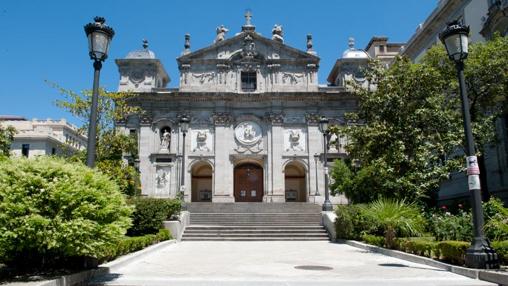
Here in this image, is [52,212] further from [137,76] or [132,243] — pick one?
[137,76]

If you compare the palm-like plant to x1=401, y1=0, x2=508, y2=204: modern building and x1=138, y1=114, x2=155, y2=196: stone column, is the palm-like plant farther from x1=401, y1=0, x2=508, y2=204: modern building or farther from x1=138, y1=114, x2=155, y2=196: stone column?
x1=138, y1=114, x2=155, y2=196: stone column

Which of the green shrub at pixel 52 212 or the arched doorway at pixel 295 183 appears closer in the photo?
the green shrub at pixel 52 212

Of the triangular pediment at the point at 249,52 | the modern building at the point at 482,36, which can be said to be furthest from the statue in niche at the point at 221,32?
the modern building at the point at 482,36

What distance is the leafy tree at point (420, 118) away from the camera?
19.5m

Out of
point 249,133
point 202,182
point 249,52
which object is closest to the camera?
point 249,133

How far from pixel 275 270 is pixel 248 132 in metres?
28.6

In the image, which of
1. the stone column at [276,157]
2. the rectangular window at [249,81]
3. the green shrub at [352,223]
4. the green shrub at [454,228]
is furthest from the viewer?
the rectangular window at [249,81]

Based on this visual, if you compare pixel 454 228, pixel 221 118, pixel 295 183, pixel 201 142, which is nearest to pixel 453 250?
pixel 454 228

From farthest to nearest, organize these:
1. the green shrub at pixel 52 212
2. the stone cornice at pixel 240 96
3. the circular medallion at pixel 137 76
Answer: the circular medallion at pixel 137 76
the stone cornice at pixel 240 96
the green shrub at pixel 52 212

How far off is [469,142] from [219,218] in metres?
17.8

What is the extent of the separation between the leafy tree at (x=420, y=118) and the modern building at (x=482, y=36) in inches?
112

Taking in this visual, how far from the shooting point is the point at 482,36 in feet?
88.9

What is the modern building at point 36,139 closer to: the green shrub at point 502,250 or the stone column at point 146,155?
the stone column at point 146,155

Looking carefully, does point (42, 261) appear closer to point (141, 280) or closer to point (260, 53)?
point (141, 280)
